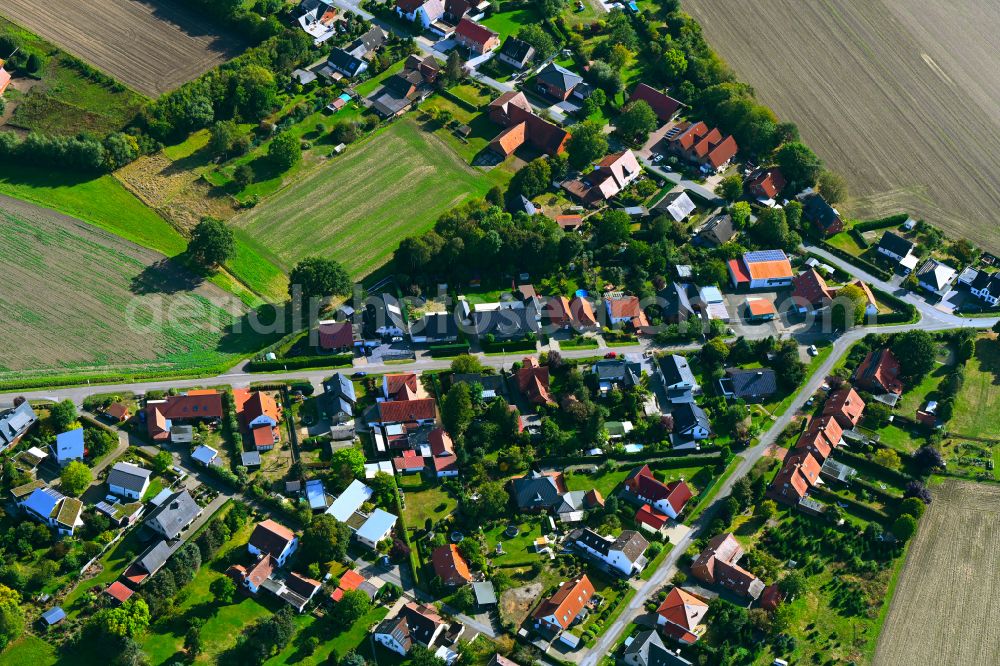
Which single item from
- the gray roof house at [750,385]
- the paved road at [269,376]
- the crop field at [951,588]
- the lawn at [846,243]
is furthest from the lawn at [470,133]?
the crop field at [951,588]

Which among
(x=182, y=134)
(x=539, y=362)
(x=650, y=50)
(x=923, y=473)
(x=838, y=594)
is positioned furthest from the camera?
(x=650, y=50)

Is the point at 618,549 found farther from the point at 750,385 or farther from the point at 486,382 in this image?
the point at 750,385

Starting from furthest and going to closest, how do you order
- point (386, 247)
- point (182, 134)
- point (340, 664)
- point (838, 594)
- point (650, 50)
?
point (650, 50), point (182, 134), point (386, 247), point (838, 594), point (340, 664)

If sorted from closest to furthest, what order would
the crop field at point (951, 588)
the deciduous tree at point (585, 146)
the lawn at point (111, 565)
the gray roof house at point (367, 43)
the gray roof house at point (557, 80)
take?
1. the lawn at point (111, 565)
2. the crop field at point (951, 588)
3. the deciduous tree at point (585, 146)
4. the gray roof house at point (557, 80)
5. the gray roof house at point (367, 43)

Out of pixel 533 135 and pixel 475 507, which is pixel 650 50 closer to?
pixel 533 135

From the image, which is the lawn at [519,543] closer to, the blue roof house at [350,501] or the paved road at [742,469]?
the paved road at [742,469]

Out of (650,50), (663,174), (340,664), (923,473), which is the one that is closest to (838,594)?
(923,473)
